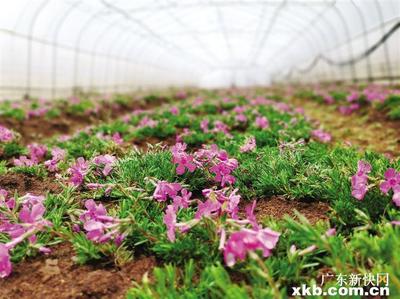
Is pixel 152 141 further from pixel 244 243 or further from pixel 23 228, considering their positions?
pixel 244 243

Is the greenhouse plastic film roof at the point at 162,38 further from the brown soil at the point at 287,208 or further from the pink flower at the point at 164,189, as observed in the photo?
the pink flower at the point at 164,189

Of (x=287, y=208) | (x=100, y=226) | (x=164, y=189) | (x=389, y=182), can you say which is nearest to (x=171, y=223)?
(x=100, y=226)

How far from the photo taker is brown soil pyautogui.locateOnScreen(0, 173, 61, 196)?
9.41ft

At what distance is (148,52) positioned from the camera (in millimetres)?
33469

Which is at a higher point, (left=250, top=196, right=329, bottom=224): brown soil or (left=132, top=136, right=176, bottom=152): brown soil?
(left=132, top=136, right=176, bottom=152): brown soil

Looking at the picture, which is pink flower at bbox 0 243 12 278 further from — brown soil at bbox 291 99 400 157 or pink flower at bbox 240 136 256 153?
brown soil at bbox 291 99 400 157

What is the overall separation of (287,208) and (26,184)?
1914 mm

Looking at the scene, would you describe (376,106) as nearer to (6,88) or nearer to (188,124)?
(188,124)

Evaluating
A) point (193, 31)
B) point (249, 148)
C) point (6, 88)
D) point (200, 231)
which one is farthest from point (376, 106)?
point (193, 31)

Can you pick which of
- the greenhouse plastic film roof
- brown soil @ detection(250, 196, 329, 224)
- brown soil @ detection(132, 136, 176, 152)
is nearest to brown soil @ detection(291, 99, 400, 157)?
brown soil @ detection(132, 136, 176, 152)

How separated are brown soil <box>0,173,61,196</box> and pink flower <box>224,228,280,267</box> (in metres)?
1.74

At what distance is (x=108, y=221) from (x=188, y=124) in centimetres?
418

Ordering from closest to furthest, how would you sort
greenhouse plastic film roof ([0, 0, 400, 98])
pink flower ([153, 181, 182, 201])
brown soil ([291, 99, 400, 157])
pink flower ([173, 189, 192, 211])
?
pink flower ([173, 189, 192, 211]) → pink flower ([153, 181, 182, 201]) → brown soil ([291, 99, 400, 157]) → greenhouse plastic film roof ([0, 0, 400, 98])

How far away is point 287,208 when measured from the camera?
7.92ft
